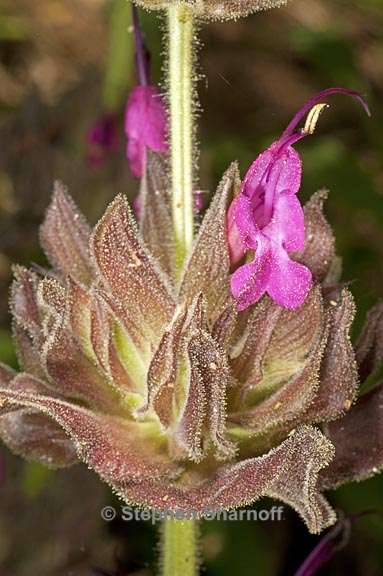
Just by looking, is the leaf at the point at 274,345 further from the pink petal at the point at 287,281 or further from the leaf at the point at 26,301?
the leaf at the point at 26,301

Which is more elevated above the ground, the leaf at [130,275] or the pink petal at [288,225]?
the pink petal at [288,225]

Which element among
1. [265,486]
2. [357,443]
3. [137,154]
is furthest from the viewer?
[137,154]

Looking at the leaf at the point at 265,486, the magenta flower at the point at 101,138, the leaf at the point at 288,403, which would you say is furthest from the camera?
the magenta flower at the point at 101,138

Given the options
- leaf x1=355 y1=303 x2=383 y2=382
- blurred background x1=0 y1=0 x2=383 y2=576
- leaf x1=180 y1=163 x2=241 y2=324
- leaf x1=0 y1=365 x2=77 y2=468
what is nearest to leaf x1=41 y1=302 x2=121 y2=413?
leaf x1=0 y1=365 x2=77 y2=468

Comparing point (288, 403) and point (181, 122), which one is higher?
point (181, 122)

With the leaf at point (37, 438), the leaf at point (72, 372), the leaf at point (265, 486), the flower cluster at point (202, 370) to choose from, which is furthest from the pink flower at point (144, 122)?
the leaf at point (265, 486)

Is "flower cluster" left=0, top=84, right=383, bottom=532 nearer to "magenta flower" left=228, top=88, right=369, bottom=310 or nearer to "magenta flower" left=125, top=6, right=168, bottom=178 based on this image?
"magenta flower" left=228, top=88, right=369, bottom=310

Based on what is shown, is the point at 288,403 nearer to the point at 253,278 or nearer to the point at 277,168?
the point at 253,278

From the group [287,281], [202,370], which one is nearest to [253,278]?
[287,281]
